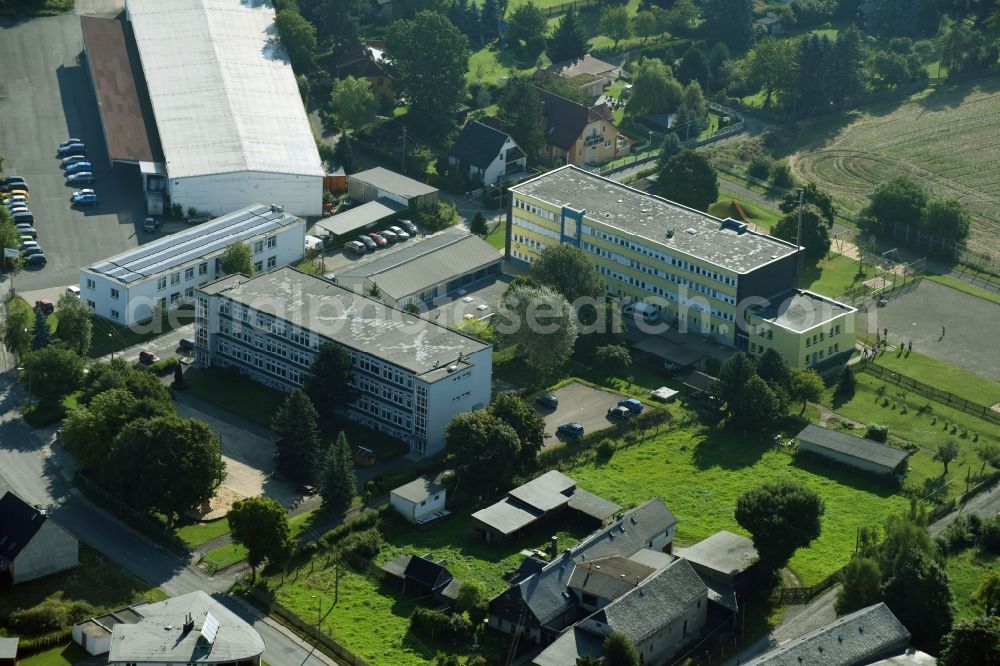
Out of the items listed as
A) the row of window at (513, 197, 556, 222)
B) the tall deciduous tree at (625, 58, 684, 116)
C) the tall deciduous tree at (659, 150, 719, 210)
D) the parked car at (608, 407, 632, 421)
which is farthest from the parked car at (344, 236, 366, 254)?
the tall deciduous tree at (625, 58, 684, 116)

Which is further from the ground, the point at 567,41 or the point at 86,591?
the point at 567,41

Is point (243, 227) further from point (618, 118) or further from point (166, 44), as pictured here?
point (618, 118)

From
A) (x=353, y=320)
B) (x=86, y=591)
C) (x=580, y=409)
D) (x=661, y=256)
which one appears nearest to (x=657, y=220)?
(x=661, y=256)

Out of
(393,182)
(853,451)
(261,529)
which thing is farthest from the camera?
(393,182)

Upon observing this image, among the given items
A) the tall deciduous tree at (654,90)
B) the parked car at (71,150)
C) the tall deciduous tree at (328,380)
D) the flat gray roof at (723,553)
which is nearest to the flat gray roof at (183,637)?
the tall deciduous tree at (328,380)

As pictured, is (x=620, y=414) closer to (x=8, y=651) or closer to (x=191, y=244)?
(x=191, y=244)

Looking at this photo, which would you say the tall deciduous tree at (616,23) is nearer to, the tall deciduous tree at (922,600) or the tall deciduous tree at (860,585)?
the tall deciduous tree at (860,585)
